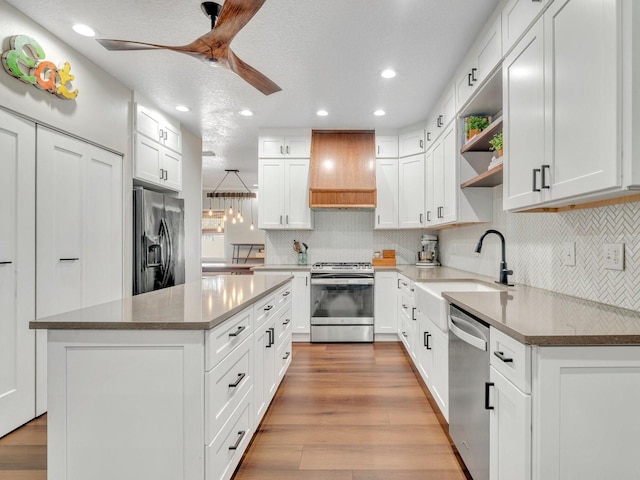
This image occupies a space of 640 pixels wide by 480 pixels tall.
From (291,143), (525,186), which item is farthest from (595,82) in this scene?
(291,143)

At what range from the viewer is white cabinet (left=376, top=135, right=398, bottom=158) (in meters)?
4.42

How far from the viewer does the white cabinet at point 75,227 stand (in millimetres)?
2449

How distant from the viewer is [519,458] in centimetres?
117

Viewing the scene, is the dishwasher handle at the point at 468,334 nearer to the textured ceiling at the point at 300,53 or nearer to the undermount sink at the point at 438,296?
the undermount sink at the point at 438,296

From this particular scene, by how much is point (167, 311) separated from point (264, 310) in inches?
30.4

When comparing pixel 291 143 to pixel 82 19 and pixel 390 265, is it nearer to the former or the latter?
pixel 390 265

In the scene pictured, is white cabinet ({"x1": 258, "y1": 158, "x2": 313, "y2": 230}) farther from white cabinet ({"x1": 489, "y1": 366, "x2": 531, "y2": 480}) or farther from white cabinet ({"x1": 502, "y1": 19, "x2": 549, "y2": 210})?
→ white cabinet ({"x1": 489, "y1": 366, "x2": 531, "y2": 480})

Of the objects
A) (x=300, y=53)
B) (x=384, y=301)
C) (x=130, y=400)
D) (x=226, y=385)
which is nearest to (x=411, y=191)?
(x=384, y=301)

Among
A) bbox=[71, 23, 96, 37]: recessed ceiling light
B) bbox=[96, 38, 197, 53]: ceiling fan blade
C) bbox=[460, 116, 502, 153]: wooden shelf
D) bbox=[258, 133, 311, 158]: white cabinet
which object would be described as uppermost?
bbox=[71, 23, 96, 37]: recessed ceiling light

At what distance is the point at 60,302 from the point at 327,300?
8.30 feet

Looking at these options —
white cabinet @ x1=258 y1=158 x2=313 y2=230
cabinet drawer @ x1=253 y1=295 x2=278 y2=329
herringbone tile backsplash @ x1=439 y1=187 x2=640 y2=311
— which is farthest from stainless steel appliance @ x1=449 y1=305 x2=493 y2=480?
white cabinet @ x1=258 y1=158 x2=313 y2=230

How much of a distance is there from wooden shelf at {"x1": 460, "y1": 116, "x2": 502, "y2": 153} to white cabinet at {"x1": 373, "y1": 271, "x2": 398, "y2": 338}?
1791 mm

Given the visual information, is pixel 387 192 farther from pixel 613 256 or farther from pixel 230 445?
pixel 230 445

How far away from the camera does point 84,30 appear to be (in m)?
2.43
